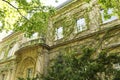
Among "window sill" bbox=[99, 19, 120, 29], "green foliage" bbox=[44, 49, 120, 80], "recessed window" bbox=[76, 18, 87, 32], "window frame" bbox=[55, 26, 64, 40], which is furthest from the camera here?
"window frame" bbox=[55, 26, 64, 40]

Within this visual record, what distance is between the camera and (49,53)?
1803 cm

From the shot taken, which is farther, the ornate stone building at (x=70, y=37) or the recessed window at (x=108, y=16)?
the ornate stone building at (x=70, y=37)

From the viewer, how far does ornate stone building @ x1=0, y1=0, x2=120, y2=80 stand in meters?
14.6

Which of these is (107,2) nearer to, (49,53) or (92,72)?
(92,72)

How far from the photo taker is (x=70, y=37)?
1738cm

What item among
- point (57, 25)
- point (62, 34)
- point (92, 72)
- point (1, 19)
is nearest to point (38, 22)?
point (1, 19)

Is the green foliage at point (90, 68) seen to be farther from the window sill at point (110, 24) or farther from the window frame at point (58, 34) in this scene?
the window frame at point (58, 34)

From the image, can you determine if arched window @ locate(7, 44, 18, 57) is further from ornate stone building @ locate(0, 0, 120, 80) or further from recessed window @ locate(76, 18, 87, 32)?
recessed window @ locate(76, 18, 87, 32)

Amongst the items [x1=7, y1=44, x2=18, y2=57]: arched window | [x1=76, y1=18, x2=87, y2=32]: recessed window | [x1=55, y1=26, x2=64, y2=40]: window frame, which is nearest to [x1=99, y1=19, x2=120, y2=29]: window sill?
[x1=76, y1=18, x2=87, y2=32]: recessed window

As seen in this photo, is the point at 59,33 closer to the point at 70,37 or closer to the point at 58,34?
the point at 58,34

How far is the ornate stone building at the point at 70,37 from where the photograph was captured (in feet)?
48.0

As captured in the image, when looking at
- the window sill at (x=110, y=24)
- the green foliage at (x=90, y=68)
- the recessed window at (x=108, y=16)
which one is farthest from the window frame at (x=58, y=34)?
the green foliage at (x=90, y=68)

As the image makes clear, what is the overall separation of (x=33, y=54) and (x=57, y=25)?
3.93m

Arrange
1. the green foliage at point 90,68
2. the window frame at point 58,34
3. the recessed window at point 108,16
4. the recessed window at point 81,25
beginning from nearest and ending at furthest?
→ the green foliage at point 90,68 → the recessed window at point 108,16 → the recessed window at point 81,25 → the window frame at point 58,34
